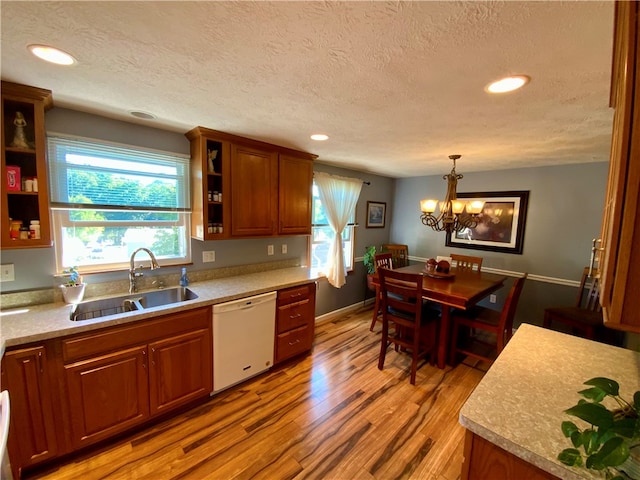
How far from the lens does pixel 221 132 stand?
2.27 meters

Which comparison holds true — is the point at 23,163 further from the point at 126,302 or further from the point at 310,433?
the point at 310,433

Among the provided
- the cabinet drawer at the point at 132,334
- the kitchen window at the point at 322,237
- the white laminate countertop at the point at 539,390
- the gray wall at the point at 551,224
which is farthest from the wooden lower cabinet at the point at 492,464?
the gray wall at the point at 551,224

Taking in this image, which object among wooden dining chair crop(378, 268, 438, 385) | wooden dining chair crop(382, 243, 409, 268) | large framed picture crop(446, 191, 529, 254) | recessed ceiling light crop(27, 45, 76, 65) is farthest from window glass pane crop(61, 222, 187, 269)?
large framed picture crop(446, 191, 529, 254)

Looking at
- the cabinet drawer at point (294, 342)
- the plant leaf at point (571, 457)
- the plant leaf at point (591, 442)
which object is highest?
the plant leaf at point (591, 442)

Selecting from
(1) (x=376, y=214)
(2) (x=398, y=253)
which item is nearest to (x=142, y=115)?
(1) (x=376, y=214)

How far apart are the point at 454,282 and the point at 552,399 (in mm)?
2059

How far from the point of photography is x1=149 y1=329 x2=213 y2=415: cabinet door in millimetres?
1869

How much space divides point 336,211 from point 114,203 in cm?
240

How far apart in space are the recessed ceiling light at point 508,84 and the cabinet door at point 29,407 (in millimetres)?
2779

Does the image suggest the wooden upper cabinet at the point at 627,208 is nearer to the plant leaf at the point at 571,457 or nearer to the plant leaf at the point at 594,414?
the plant leaf at the point at 594,414

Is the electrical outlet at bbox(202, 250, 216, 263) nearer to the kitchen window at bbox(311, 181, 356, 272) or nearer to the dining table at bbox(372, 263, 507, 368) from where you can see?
the kitchen window at bbox(311, 181, 356, 272)

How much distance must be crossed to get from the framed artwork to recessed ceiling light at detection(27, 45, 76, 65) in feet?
11.9

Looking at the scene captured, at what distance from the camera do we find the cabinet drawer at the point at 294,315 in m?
2.57

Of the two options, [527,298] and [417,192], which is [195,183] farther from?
[527,298]
